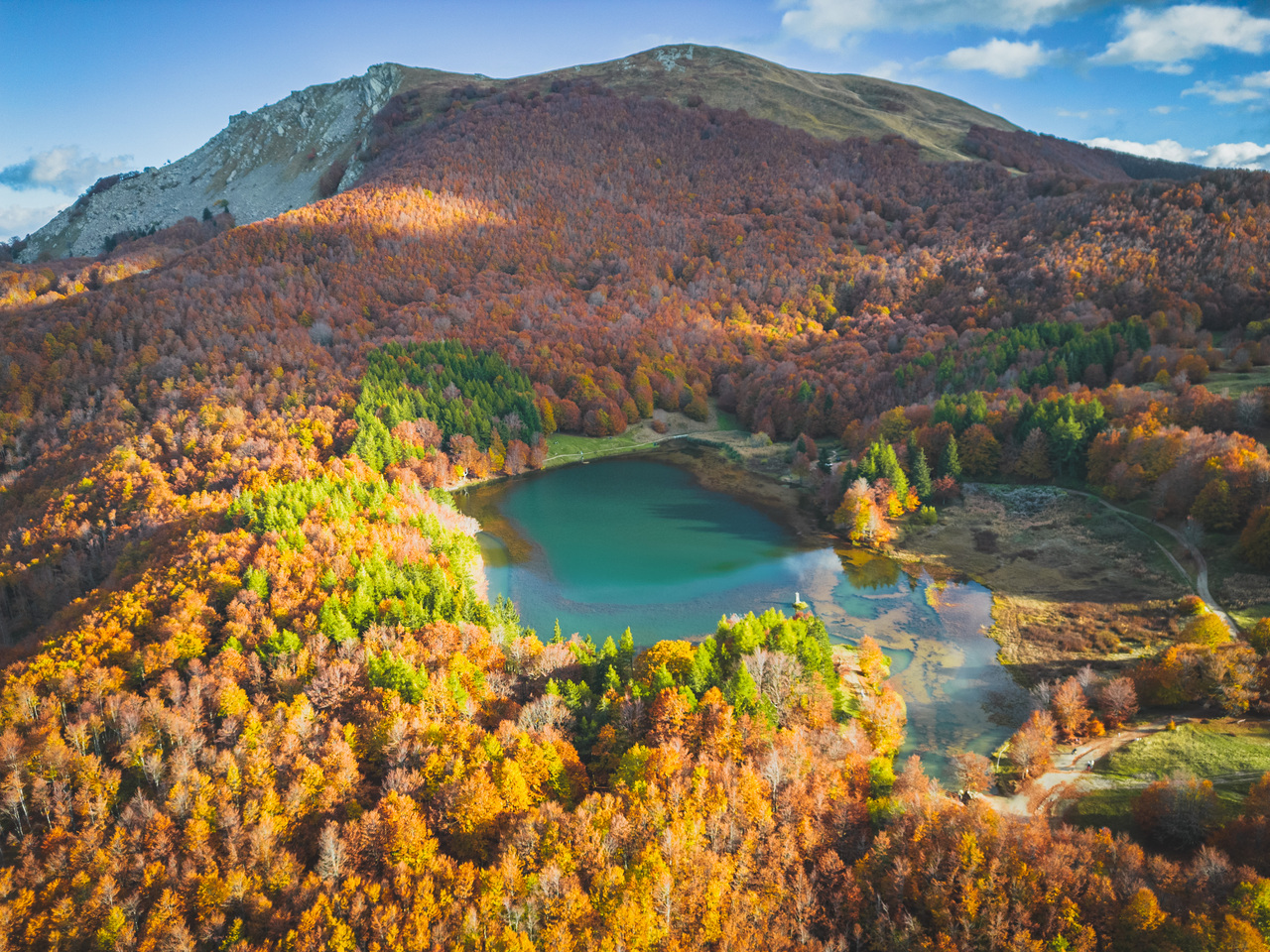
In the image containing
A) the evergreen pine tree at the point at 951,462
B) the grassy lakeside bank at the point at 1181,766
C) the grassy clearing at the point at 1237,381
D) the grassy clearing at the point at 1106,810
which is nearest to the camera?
the grassy clearing at the point at 1106,810

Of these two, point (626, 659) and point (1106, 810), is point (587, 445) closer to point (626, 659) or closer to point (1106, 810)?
point (626, 659)

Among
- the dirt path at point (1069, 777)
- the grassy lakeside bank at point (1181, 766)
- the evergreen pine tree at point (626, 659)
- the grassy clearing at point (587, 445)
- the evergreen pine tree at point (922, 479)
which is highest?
the grassy clearing at point (587, 445)

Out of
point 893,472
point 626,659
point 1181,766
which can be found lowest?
point 1181,766

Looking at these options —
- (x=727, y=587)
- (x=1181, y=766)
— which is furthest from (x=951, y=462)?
(x=1181, y=766)

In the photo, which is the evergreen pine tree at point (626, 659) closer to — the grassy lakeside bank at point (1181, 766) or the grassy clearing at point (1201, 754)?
the grassy lakeside bank at point (1181, 766)

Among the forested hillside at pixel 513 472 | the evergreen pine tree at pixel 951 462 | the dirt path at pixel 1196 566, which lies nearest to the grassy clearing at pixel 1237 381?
the forested hillside at pixel 513 472

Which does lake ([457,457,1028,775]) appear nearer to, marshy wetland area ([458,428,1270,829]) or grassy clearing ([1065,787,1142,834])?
marshy wetland area ([458,428,1270,829])
